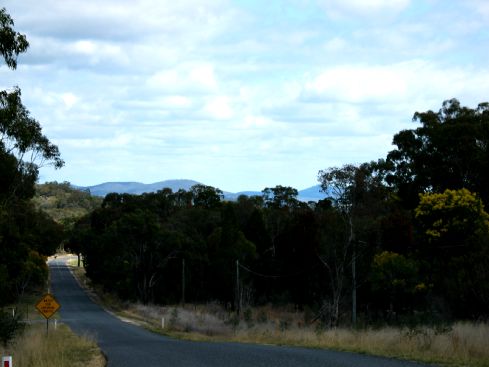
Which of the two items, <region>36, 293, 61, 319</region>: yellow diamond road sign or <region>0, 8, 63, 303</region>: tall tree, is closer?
<region>0, 8, 63, 303</region>: tall tree

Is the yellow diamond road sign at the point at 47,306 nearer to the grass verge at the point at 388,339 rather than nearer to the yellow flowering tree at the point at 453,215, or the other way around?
the grass verge at the point at 388,339

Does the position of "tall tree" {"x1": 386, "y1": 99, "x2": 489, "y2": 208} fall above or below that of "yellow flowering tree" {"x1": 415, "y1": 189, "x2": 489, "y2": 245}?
above

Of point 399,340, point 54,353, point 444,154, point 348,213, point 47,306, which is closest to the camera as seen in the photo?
point 399,340

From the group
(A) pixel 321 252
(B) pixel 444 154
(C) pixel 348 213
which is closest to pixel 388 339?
(C) pixel 348 213

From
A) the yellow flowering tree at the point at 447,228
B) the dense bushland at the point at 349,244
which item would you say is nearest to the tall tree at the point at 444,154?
the dense bushland at the point at 349,244

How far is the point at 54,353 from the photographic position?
19.7 m

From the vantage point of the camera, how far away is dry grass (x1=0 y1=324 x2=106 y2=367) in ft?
57.0

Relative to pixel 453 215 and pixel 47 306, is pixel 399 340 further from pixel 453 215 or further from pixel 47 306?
pixel 453 215

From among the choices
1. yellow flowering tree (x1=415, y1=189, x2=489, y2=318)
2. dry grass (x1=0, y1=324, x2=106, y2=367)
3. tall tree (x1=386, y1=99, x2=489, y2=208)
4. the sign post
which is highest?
tall tree (x1=386, y1=99, x2=489, y2=208)

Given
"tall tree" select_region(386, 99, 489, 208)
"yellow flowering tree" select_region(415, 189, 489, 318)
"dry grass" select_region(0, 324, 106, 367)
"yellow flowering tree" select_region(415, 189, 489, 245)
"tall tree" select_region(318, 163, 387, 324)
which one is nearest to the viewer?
"dry grass" select_region(0, 324, 106, 367)

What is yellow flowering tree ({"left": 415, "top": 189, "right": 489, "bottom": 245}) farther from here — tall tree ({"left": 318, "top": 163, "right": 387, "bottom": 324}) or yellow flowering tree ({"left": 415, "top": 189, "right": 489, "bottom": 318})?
tall tree ({"left": 318, "top": 163, "right": 387, "bottom": 324})

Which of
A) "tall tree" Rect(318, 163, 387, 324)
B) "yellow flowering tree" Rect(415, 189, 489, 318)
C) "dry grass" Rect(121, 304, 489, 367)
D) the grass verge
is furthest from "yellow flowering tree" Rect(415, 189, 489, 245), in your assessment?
"dry grass" Rect(121, 304, 489, 367)

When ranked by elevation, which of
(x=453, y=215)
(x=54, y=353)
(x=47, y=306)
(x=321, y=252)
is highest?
(x=453, y=215)

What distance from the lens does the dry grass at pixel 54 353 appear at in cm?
1738
